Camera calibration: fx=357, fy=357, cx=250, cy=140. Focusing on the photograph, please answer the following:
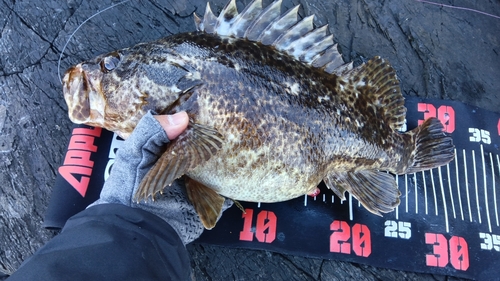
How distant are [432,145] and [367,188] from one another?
0.54 m

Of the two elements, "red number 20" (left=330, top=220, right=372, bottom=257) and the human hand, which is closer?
the human hand

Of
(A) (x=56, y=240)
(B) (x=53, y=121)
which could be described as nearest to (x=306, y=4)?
(B) (x=53, y=121)

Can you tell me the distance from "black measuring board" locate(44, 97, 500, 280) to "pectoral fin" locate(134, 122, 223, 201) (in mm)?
816

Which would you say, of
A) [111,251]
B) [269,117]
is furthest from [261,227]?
[111,251]

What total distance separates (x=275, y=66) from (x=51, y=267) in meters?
1.38

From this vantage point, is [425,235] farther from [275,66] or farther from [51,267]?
[51,267]

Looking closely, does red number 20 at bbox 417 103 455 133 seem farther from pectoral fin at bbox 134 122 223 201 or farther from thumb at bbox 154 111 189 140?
thumb at bbox 154 111 189 140

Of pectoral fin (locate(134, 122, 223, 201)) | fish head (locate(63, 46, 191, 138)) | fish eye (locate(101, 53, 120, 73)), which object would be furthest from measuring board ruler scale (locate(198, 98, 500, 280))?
fish eye (locate(101, 53, 120, 73))

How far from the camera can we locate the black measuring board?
2338 millimetres

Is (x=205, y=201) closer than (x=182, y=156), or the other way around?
(x=182, y=156)

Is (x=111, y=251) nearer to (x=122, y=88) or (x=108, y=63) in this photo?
(x=122, y=88)

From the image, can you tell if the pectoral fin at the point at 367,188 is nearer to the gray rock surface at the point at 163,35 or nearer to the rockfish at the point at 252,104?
the rockfish at the point at 252,104

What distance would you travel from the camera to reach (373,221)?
2.43 metres

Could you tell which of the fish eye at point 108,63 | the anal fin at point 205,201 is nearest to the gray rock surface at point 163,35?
the anal fin at point 205,201
